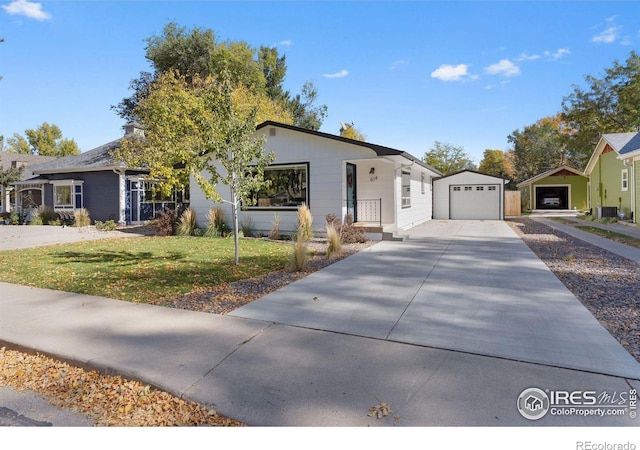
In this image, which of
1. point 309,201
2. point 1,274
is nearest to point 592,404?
point 1,274

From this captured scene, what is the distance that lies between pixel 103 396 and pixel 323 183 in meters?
10.0

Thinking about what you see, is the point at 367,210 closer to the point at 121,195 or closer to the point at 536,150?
the point at 121,195

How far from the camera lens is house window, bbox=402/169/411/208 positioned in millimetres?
15177

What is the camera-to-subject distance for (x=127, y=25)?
1105 centimetres

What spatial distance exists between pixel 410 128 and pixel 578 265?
793 inches

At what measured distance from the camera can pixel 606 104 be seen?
30438 mm

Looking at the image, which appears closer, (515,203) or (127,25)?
(127,25)

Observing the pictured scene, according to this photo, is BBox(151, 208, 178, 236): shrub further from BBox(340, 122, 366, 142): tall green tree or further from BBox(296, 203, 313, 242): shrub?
BBox(340, 122, 366, 142): tall green tree

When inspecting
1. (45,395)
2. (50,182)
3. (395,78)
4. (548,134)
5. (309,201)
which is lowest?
(45,395)

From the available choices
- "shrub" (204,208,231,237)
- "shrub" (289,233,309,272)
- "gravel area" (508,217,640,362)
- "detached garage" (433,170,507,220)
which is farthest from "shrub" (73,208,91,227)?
"gravel area" (508,217,640,362)

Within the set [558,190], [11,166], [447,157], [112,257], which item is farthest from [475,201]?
[11,166]

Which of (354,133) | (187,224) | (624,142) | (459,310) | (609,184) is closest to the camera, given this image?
(459,310)

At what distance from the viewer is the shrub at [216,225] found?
13328 mm

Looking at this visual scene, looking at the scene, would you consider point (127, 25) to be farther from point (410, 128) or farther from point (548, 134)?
point (548, 134)
